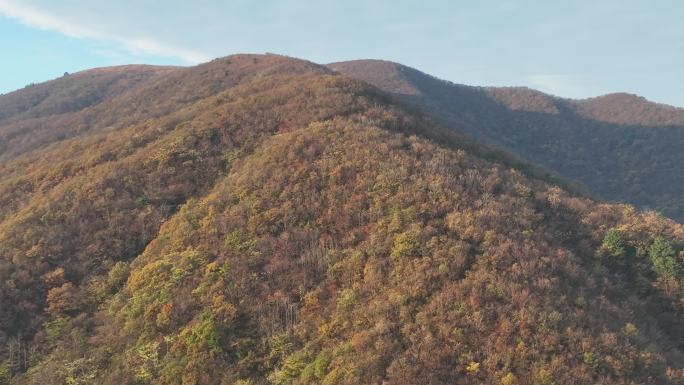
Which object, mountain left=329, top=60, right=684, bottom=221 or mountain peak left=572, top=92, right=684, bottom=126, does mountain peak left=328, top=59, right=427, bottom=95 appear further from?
mountain peak left=572, top=92, right=684, bottom=126

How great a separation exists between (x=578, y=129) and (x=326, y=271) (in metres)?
143

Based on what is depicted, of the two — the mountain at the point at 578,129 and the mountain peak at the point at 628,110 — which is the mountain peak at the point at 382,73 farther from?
the mountain peak at the point at 628,110

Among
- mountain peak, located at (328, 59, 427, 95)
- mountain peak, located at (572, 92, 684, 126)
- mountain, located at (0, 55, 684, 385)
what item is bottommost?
mountain, located at (0, 55, 684, 385)

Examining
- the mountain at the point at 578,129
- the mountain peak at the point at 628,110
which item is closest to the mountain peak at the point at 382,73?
the mountain at the point at 578,129

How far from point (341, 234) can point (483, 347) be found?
9.09 meters

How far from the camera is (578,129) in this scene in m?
142

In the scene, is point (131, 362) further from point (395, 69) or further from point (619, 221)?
point (395, 69)

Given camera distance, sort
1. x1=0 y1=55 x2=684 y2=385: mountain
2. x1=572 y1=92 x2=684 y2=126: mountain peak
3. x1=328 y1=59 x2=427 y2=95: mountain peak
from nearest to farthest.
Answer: x1=0 y1=55 x2=684 y2=385: mountain
x1=572 y1=92 x2=684 y2=126: mountain peak
x1=328 y1=59 x2=427 y2=95: mountain peak

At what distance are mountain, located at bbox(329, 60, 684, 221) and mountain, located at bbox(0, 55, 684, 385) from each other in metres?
65.3

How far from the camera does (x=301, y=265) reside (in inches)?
837

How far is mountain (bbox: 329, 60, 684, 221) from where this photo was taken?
10375cm

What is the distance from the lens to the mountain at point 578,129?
104 m

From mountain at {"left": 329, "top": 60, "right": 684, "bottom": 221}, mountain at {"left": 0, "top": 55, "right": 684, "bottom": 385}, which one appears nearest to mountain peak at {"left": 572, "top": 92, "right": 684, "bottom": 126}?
mountain at {"left": 329, "top": 60, "right": 684, "bottom": 221}

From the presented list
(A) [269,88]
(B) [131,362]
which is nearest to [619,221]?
(B) [131,362]
